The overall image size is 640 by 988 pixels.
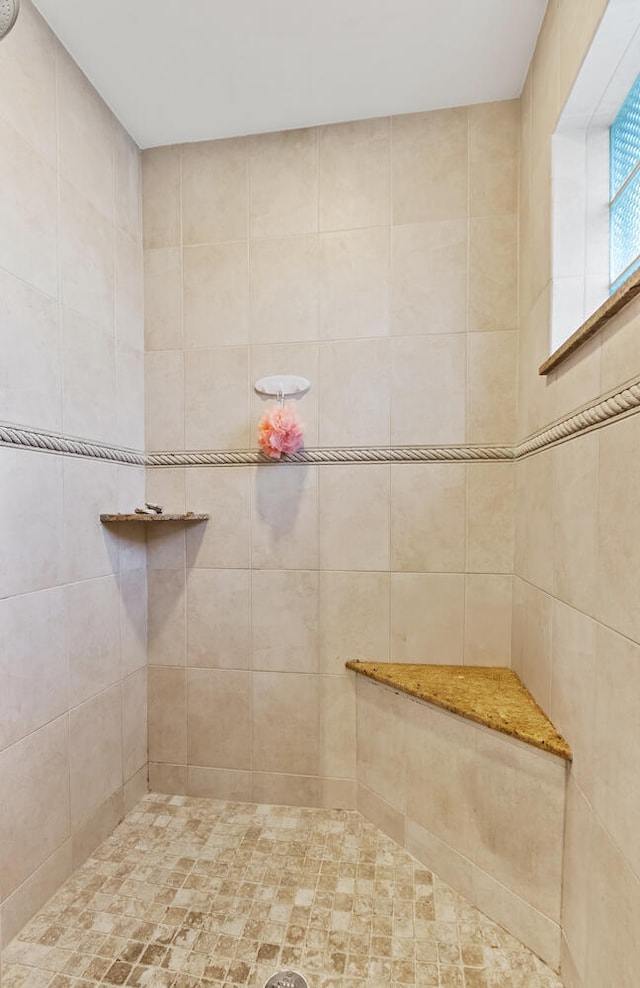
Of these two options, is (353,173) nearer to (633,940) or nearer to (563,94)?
(563,94)

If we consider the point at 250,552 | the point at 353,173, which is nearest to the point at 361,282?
the point at 353,173

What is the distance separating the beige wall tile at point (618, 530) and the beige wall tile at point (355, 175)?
1.10 m

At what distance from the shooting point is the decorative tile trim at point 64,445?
1.12 meters

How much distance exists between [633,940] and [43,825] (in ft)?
4.21

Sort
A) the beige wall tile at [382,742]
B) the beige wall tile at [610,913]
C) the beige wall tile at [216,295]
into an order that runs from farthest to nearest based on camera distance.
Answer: the beige wall tile at [216,295] → the beige wall tile at [382,742] → the beige wall tile at [610,913]

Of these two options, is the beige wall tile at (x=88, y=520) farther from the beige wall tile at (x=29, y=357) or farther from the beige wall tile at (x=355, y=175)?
the beige wall tile at (x=355, y=175)

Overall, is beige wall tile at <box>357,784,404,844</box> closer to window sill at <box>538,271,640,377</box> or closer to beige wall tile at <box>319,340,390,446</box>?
beige wall tile at <box>319,340,390,446</box>

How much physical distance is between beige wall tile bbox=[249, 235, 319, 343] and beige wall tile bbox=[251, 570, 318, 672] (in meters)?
0.81

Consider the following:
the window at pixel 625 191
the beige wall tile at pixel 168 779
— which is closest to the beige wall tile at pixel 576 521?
the window at pixel 625 191

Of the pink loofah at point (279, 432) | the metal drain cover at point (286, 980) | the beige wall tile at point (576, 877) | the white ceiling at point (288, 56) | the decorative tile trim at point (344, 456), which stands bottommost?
the metal drain cover at point (286, 980)

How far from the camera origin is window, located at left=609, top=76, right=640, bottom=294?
1052mm

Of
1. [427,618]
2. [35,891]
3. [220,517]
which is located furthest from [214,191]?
[35,891]

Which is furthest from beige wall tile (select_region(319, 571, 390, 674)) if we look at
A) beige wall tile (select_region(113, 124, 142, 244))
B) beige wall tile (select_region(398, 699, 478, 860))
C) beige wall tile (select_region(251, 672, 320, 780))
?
beige wall tile (select_region(113, 124, 142, 244))

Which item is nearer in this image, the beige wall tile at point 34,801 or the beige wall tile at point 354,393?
the beige wall tile at point 34,801
